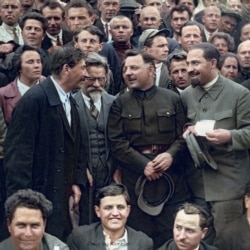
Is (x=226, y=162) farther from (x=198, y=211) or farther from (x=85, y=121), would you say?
(x=85, y=121)

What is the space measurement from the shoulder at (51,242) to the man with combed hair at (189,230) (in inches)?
38.1

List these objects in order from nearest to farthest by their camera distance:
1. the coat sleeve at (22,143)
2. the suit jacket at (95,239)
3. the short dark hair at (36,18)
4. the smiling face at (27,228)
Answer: the smiling face at (27,228) < the coat sleeve at (22,143) < the suit jacket at (95,239) < the short dark hair at (36,18)

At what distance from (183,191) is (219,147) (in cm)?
59

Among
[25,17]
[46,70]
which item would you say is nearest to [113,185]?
[46,70]

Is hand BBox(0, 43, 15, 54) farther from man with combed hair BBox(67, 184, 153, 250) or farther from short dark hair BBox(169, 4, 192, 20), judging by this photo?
short dark hair BBox(169, 4, 192, 20)

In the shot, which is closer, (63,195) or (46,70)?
(63,195)

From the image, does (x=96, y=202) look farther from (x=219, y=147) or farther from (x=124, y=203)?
(x=219, y=147)

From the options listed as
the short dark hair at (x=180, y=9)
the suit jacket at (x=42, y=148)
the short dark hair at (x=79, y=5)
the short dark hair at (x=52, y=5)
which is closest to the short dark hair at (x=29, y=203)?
the suit jacket at (x=42, y=148)

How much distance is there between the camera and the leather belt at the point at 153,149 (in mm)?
9195

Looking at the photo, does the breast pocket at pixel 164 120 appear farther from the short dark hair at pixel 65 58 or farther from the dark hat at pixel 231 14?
the dark hat at pixel 231 14

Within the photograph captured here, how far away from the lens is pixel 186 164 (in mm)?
9438

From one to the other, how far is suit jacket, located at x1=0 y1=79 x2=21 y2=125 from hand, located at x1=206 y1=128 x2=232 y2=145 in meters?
1.72

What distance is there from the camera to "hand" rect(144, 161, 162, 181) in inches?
359

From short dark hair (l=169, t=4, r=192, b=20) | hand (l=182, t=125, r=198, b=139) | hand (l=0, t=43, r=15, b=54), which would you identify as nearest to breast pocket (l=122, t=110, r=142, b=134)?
hand (l=182, t=125, r=198, b=139)
